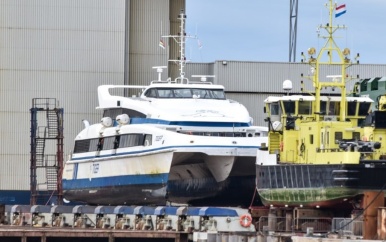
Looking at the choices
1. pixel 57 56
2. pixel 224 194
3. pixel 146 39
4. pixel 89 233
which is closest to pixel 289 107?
pixel 89 233

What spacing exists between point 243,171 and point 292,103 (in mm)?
9238

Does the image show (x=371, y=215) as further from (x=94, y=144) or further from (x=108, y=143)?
(x=94, y=144)

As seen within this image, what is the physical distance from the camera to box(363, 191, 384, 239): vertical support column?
44.4 metres

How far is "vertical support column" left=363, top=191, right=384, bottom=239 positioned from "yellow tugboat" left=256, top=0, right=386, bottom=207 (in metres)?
8.16

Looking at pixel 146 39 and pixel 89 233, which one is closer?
pixel 89 233

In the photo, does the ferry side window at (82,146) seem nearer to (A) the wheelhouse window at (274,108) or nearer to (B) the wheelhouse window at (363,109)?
(A) the wheelhouse window at (274,108)

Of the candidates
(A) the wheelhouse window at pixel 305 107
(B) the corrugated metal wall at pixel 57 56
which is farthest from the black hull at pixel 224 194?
(B) the corrugated metal wall at pixel 57 56

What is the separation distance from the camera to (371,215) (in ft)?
147

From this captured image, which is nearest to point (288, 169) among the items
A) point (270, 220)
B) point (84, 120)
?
point (270, 220)

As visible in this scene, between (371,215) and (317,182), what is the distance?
12.1 m

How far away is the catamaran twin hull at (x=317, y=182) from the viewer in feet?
177

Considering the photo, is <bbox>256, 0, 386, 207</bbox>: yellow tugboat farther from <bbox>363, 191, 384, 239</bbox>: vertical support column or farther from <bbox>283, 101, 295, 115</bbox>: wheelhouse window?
<bbox>363, 191, 384, 239</bbox>: vertical support column

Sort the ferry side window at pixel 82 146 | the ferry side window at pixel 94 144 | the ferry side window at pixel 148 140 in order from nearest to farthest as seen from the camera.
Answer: the ferry side window at pixel 148 140 → the ferry side window at pixel 94 144 → the ferry side window at pixel 82 146

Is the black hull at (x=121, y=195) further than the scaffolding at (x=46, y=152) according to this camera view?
No
